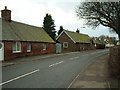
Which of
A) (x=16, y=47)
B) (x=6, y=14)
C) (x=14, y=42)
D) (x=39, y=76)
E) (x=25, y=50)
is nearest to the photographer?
(x=39, y=76)

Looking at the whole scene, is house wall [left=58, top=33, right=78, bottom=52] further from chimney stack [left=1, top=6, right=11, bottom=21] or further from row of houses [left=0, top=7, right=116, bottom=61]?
chimney stack [left=1, top=6, right=11, bottom=21]

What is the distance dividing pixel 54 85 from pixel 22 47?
60.5 feet

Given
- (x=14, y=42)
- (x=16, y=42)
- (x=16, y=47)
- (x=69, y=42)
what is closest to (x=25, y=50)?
(x=16, y=47)

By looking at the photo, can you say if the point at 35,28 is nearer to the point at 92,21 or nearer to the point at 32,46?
the point at 32,46

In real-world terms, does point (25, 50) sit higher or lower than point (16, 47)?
lower

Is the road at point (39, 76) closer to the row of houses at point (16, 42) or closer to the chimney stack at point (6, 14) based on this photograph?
the row of houses at point (16, 42)

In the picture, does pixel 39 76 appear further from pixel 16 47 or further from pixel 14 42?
pixel 16 47

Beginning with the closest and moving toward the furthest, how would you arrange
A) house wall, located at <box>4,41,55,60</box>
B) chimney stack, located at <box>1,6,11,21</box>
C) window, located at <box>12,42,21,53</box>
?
house wall, located at <box>4,41,55,60</box> → window, located at <box>12,42,21,53</box> → chimney stack, located at <box>1,6,11,21</box>

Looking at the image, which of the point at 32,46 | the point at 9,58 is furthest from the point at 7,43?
the point at 32,46

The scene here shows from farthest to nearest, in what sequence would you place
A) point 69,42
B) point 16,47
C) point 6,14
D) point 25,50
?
point 69,42 < point 6,14 < point 25,50 < point 16,47

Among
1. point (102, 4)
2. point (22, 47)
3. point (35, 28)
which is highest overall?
point (102, 4)

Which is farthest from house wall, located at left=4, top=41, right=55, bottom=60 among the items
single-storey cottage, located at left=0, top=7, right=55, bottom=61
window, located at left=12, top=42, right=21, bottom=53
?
window, located at left=12, top=42, right=21, bottom=53

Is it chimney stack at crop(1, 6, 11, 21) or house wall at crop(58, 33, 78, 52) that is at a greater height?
chimney stack at crop(1, 6, 11, 21)

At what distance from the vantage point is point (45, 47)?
3562 centimetres
